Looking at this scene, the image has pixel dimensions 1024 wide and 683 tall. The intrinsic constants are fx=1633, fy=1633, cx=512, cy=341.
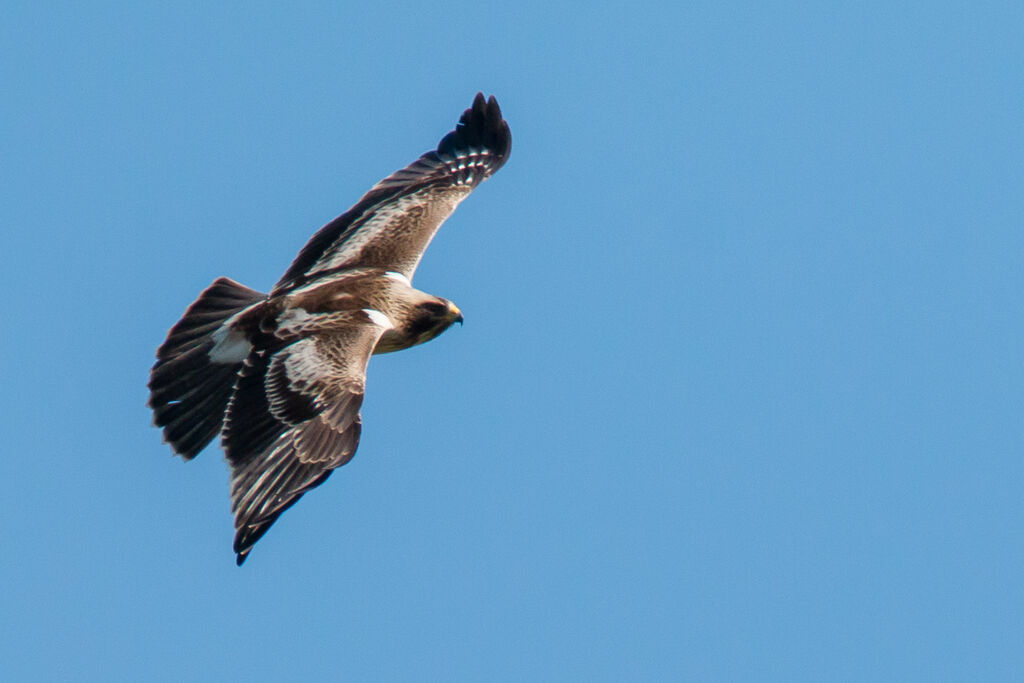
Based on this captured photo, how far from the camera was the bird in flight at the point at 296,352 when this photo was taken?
1066cm

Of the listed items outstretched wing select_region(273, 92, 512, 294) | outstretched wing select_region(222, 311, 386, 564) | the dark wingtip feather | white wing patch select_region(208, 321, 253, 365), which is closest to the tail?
white wing patch select_region(208, 321, 253, 365)

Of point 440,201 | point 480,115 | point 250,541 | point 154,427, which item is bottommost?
point 250,541

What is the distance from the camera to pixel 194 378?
38.5 ft

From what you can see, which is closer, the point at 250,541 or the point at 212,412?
the point at 250,541

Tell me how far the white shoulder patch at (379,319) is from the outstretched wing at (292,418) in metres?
0.02

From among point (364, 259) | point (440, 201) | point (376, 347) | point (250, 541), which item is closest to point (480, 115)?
point (440, 201)

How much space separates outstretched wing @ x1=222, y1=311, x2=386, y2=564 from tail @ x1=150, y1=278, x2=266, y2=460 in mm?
275

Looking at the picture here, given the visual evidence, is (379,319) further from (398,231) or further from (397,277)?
(398,231)

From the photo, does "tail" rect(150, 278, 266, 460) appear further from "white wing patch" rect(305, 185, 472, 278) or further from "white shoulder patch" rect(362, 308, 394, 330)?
"white wing patch" rect(305, 185, 472, 278)

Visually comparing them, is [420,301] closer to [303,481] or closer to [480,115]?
[303,481]

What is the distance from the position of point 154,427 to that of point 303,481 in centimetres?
160

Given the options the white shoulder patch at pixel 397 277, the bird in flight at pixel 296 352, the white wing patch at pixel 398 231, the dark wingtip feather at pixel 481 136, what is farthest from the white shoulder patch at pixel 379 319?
the dark wingtip feather at pixel 481 136

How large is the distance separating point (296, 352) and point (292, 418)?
2.13 ft

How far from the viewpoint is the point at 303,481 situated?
10508mm
